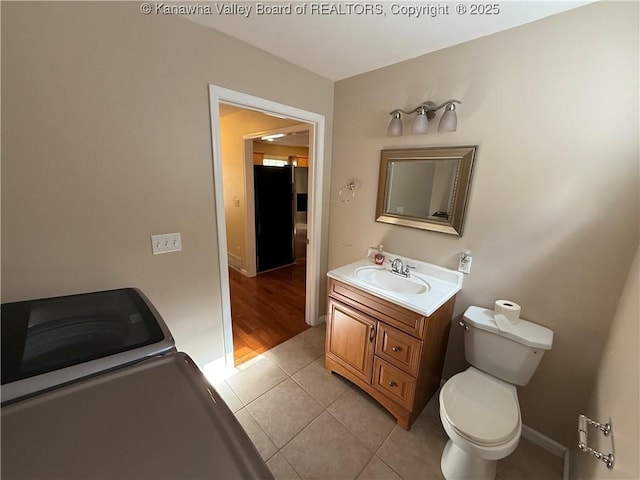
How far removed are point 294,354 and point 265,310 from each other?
0.85m

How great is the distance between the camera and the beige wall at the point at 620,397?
80 centimetres

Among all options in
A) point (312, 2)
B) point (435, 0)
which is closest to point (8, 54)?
point (312, 2)

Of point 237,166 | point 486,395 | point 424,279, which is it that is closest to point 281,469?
point 486,395

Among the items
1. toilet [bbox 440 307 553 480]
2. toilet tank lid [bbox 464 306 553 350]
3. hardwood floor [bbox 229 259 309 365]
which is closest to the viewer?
toilet [bbox 440 307 553 480]

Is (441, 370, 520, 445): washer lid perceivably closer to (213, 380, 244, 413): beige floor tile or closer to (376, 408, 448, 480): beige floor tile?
(376, 408, 448, 480): beige floor tile

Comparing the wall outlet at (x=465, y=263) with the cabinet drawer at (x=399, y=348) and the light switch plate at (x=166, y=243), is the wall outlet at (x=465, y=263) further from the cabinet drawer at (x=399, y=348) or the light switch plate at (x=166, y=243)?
the light switch plate at (x=166, y=243)

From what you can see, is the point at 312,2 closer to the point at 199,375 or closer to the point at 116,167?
Answer: the point at 116,167

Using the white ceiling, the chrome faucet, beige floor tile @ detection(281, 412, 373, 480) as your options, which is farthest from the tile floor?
the white ceiling

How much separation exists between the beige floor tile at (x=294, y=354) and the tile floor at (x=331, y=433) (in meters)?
0.03

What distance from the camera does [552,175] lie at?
1.36 m

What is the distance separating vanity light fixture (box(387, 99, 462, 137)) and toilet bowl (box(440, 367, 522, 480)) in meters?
1.51

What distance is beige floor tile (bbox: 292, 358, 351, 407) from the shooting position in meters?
1.86

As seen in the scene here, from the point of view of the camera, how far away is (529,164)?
1.42m

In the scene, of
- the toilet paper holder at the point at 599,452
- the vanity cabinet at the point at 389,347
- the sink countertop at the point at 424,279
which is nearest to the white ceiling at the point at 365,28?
the sink countertop at the point at 424,279
